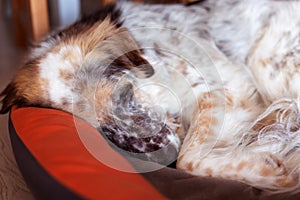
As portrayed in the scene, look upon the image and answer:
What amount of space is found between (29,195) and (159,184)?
671 mm

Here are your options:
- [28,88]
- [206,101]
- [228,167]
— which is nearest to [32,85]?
[28,88]

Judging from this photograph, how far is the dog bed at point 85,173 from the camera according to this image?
1528 mm

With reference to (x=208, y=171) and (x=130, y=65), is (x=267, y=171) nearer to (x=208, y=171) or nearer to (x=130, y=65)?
(x=208, y=171)

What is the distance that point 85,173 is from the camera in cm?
160

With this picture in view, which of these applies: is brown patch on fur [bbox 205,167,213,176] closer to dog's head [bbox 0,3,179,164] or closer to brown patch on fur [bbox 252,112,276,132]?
dog's head [bbox 0,3,179,164]

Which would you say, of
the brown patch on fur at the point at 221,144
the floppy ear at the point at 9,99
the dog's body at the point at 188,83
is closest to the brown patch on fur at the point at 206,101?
the dog's body at the point at 188,83

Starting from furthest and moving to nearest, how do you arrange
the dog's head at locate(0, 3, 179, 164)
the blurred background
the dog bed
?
1. the blurred background
2. the dog's head at locate(0, 3, 179, 164)
3. the dog bed

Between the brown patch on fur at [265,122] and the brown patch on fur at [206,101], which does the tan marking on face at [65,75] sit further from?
the brown patch on fur at [265,122]

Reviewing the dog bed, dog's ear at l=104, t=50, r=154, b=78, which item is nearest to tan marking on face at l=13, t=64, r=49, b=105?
A: the dog bed

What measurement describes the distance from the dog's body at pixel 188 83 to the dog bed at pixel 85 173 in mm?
110

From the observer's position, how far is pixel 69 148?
5.71 feet

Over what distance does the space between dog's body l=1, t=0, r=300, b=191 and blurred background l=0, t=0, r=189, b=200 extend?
0.32 m

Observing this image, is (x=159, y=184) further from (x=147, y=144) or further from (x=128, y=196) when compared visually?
(x=147, y=144)

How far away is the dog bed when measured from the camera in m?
1.53
